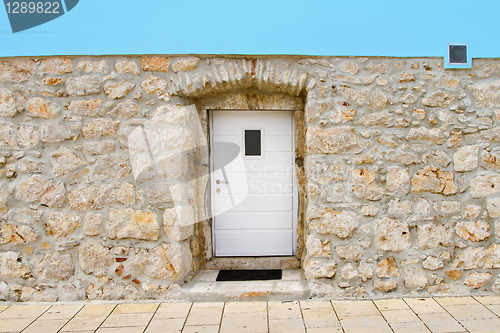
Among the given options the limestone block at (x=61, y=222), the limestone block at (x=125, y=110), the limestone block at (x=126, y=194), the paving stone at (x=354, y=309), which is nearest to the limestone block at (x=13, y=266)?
the limestone block at (x=61, y=222)

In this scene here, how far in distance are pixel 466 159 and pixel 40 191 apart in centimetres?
370

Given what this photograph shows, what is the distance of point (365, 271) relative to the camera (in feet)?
9.35

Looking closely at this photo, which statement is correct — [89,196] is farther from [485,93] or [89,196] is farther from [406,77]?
[485,93]

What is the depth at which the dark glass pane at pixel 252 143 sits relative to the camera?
328cm

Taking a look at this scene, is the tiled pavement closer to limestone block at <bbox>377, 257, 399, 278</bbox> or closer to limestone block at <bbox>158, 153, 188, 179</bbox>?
limestone block at <bbox>377, 257, 399, 278</bbox>

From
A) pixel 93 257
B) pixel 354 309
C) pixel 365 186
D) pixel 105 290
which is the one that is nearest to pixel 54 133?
pixel 93 257

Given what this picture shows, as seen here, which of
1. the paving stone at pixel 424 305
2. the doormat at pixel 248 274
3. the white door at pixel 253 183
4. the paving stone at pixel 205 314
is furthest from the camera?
the white door at pixel 253 183

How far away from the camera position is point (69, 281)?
287 centimetres

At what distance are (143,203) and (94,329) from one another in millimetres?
1017

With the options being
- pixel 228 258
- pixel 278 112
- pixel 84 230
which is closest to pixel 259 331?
pixel 228 258

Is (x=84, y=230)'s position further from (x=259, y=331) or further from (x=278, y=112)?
(x=278, y=112)

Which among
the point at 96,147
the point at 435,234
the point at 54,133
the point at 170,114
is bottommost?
the point at 435,234

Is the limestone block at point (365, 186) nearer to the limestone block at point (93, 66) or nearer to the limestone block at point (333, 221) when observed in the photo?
the limestone block at point (333, 221)

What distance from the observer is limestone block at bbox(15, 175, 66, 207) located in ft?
9.27
